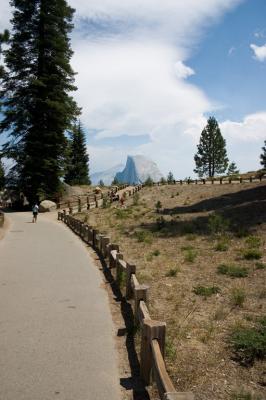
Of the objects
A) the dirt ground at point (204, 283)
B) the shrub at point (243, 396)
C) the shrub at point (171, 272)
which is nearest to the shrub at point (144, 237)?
the dirt ground at point (204, 283)

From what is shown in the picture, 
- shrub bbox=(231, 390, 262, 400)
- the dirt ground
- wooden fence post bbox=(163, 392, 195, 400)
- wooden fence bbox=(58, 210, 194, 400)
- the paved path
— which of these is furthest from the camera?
the dirt ground

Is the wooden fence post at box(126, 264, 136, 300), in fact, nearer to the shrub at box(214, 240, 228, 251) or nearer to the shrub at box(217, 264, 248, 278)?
the shrub at box(217, 264, 248, 278)

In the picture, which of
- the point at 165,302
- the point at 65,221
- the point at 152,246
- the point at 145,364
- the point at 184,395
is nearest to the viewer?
the point at 184,395

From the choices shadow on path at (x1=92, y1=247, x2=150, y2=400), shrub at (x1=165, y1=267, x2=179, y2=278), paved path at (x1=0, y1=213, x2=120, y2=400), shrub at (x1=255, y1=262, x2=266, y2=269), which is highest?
shrub at (x1=255, y1=262, x2=266, y2=269)

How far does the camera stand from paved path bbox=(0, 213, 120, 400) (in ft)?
17.6

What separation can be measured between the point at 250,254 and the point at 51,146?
3115cm

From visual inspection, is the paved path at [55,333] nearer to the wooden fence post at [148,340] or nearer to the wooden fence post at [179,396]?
the wooden fence post at [148,340]

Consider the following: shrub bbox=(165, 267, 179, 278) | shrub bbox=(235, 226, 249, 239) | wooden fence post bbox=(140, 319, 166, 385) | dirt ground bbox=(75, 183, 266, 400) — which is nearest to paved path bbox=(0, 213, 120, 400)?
wooden fence post bbox=(140, 319, 166, 385)

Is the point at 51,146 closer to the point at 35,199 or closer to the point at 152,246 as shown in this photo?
the point at 35,199

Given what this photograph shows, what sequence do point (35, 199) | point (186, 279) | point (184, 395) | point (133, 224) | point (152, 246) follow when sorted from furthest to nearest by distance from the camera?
point (35, 199), point (133, 224), point (152, 246), point (186, 279), point (184, 395)

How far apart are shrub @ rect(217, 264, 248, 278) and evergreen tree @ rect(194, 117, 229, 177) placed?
222ft

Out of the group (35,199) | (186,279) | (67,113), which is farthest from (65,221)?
(186,279)

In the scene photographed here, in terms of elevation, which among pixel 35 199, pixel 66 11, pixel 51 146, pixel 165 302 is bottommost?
pixel 165 302

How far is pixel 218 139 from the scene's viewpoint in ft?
254
